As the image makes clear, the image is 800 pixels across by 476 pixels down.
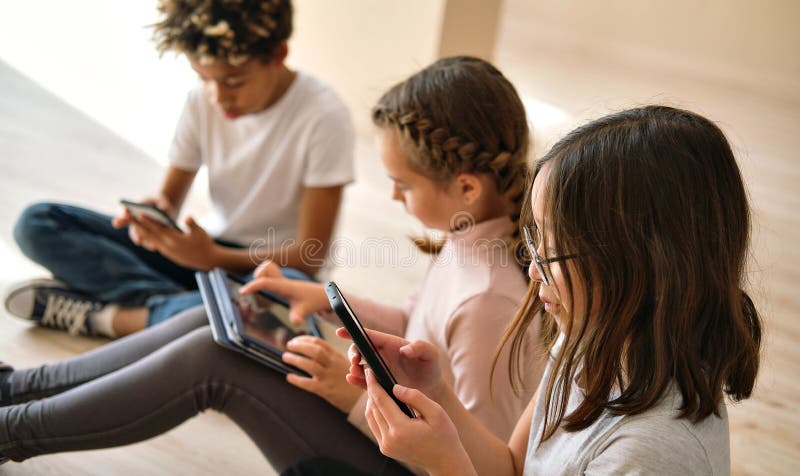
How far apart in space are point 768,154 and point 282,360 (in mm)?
2809

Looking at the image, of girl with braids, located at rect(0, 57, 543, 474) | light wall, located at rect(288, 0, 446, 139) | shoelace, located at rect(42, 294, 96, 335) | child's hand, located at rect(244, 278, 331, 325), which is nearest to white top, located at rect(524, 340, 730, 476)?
girl with braids, located at rect(0, 57, 543, 474)

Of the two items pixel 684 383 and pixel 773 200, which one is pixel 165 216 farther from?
pixel 773 200

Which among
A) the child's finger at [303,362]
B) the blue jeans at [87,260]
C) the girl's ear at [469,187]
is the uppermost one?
the girl's ear at [469,187]

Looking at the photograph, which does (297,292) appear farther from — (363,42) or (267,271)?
(363,42)

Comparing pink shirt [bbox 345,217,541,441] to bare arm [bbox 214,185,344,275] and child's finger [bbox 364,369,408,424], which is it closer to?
child's finger [bbox 364,369,408,424]

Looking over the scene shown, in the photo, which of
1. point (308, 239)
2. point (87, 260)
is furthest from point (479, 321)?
point (87, 260)

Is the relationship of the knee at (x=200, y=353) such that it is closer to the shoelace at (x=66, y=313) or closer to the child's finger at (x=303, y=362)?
the child's finger at (x=303, y=362)

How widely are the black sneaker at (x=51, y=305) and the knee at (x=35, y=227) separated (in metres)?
0.09

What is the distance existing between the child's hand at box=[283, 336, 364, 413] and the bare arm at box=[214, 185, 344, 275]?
0.50m

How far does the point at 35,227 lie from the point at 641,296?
135cm

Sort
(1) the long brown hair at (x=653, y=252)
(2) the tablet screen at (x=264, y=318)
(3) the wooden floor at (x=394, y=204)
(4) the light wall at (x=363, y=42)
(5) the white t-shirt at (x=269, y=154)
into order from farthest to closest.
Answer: (4) the light wall at (x=363, y=42) → (5) the white t-shirt at (x=269, y=154) → (3) the wooden floor at (x=394, y=204) → (2) the tablet screen at (x=264, y=318) → (1) the long brown hair at (x=653, y=252)

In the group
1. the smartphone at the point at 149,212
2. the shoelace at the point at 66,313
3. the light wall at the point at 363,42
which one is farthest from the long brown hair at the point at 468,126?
the light wall at the point at 363,42

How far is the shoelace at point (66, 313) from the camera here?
163cm

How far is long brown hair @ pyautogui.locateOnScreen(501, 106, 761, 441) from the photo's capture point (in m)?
0.73
